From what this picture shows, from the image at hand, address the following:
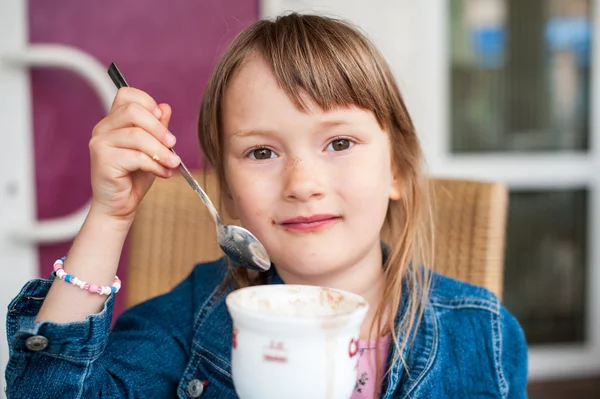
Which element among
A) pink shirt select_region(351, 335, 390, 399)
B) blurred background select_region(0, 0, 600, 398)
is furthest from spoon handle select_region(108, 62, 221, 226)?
blurred background select_region(0, 0, 600, 398)

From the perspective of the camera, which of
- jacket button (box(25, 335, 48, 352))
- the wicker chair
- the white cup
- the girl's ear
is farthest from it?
the wicker chair

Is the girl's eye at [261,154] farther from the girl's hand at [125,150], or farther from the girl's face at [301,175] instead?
the girl's hand at [125,150]

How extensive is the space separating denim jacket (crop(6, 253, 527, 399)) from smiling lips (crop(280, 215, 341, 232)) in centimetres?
18

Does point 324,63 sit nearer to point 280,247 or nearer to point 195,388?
point 280,247

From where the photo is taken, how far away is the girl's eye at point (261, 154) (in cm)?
97

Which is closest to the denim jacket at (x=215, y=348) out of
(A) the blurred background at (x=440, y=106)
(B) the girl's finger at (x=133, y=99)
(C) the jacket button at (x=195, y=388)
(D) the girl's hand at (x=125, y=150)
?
(C) the jacket button at (x=195, y=388)

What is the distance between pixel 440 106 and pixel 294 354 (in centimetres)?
217

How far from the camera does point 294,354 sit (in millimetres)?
598

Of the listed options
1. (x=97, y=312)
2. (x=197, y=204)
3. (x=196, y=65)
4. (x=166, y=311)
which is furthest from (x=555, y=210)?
(x=97, y=312)

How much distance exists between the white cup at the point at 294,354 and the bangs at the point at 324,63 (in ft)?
1.28

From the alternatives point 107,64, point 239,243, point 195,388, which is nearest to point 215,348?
point 195,388

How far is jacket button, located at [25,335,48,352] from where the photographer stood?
83 centimetres

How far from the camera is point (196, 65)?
2.27 metres

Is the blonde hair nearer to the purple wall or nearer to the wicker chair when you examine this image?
the wicker chair
